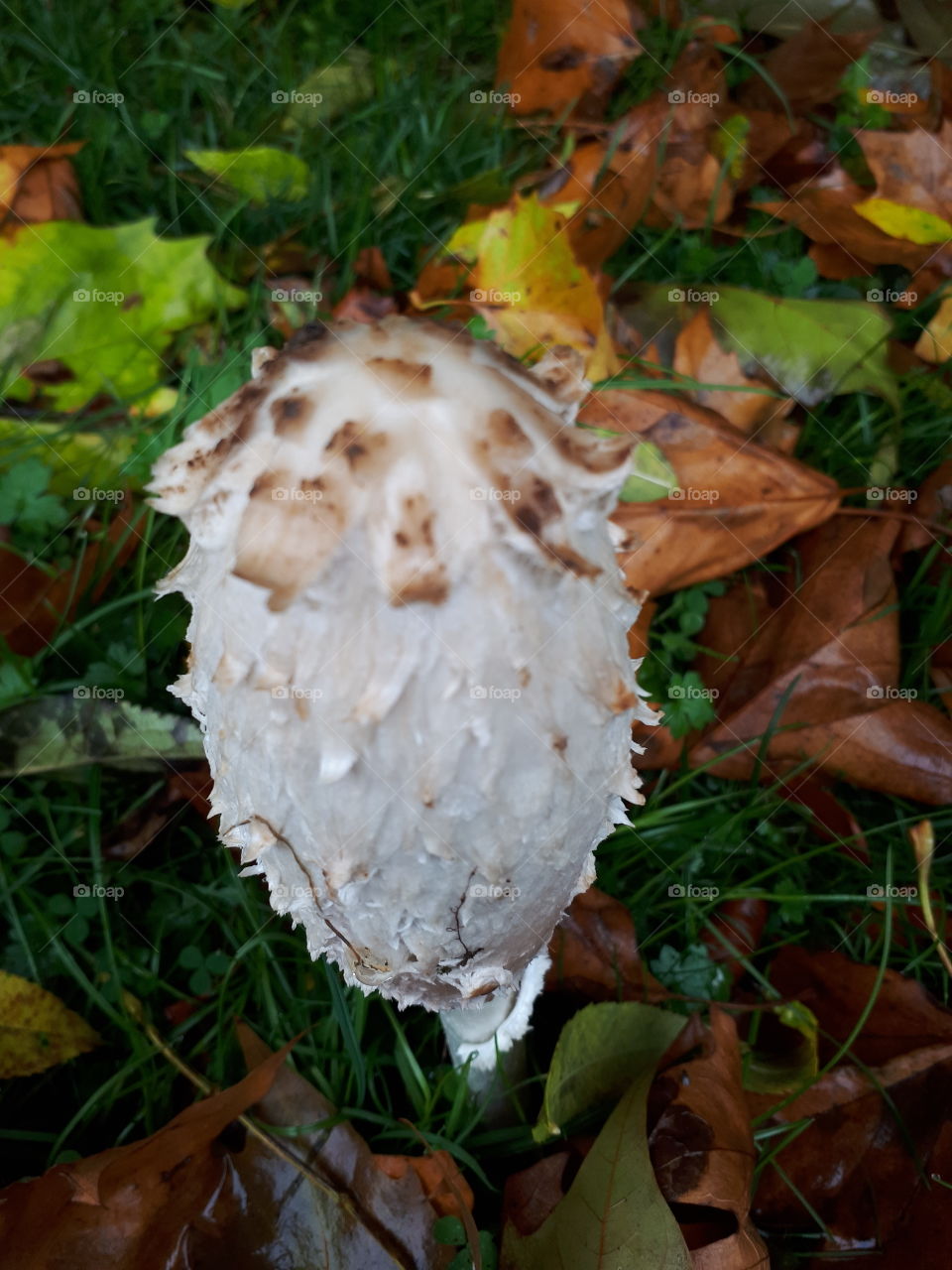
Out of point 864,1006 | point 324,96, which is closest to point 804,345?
point 864,1006

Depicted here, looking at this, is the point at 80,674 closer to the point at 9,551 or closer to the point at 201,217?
the point at 9,551

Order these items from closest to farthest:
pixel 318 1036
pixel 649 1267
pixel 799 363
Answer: pixel 649 1267 < pixel 318 1036 < pixel 799 363

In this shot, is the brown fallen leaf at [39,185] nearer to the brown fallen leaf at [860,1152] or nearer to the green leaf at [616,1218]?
the green leaf at [616,1218]

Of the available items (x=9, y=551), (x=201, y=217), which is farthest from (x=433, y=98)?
(x=9, y=551)

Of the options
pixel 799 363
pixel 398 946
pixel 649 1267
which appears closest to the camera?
pixel 398 946

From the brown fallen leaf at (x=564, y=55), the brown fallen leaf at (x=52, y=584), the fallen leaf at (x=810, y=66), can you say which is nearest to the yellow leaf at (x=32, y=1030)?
the brown fallen leaf at (x=52, y=584)

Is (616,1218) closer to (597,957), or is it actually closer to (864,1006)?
(597,957)

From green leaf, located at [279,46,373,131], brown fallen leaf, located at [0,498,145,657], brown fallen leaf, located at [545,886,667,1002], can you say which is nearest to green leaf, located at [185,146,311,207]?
green leaf, located at [279,46,373,131]
